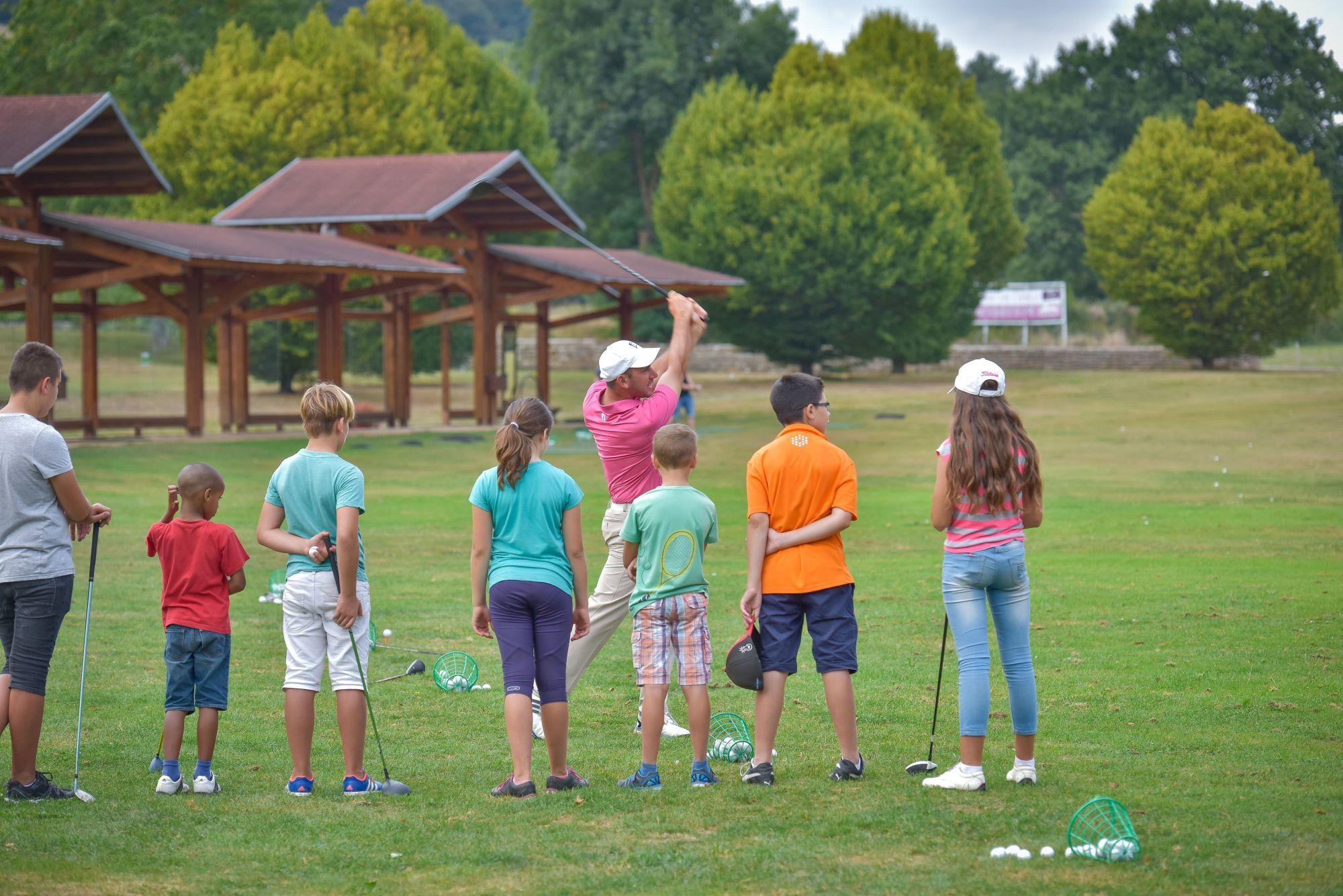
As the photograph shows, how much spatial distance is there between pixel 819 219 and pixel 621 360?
128 ft

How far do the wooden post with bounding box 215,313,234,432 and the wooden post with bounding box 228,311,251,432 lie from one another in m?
0.03

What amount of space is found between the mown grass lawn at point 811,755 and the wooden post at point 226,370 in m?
14.5

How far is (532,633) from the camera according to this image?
575 cm

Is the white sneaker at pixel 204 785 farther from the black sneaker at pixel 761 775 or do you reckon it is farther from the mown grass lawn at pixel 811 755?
the black sneaker at pixel 761 775

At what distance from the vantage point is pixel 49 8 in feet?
173

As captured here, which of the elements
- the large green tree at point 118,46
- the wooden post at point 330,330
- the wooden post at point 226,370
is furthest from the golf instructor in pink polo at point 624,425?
the large green tree at point 118,46

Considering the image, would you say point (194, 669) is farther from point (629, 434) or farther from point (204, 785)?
point (629, 434)

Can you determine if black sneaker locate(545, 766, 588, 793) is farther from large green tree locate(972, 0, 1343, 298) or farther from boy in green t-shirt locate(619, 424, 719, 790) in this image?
large green tree locate(972, 0, 1343, 298)

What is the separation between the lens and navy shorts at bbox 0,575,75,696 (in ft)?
18.2

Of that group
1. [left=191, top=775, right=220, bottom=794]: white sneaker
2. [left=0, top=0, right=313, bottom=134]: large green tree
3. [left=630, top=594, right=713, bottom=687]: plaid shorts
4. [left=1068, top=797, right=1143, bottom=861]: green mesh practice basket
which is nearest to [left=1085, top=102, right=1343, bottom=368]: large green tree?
[left=0, top=0, right=313, bottom=134]: large green tree

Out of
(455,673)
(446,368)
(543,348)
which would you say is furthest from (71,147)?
(455,673)

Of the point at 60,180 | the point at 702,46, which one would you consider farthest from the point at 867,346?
the point at 60,180

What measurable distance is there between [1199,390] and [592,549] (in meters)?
31.2

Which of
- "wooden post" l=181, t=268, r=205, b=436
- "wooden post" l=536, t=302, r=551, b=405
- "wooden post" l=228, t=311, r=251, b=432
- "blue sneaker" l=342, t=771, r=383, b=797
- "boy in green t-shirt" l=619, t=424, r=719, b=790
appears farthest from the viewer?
"wooden post" l=536, t=302, r=551, b=405
